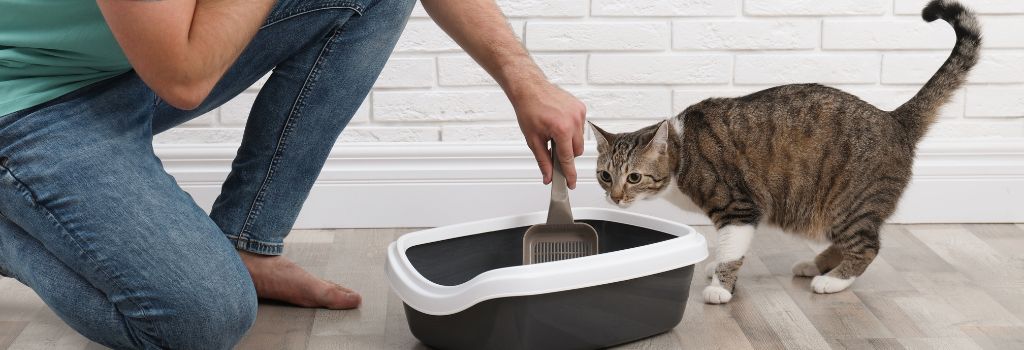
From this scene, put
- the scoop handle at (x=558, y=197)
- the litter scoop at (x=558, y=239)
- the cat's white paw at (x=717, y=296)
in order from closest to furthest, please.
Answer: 1. the scoop handle at (x=558, y=197)
2. the litter scoop at (x=558, y=239)
3. the cat's white paw at (x=717, y=296)

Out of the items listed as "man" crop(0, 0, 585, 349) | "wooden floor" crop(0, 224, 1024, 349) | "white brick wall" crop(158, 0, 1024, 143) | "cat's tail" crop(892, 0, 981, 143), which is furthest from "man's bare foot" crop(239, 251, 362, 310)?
"cat's tail" crop(892, 0, 981, 143)

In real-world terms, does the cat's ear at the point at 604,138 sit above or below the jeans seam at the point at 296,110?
below

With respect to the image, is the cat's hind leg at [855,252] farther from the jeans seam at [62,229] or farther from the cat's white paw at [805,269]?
the jeans seam at [62,229]

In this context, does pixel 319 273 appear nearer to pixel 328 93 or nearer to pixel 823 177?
pixel 328 93

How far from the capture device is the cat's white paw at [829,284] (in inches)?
73.9

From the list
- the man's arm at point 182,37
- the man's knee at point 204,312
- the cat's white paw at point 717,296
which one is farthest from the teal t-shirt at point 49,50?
the cat's white paw at point 717,296

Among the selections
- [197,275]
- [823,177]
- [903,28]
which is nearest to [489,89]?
[823,177]

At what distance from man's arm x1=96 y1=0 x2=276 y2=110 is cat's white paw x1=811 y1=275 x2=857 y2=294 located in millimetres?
1062

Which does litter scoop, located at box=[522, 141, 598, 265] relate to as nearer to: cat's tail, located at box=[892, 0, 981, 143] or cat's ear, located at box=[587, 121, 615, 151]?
cat's ear, located at box=[587, 121, 615, 151]

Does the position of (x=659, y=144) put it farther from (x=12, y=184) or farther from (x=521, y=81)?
(x=12, y=184)

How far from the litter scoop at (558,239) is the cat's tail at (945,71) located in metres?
0.63

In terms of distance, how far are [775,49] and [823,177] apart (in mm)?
439

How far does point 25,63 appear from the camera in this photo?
139 cm

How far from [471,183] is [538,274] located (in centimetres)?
93
